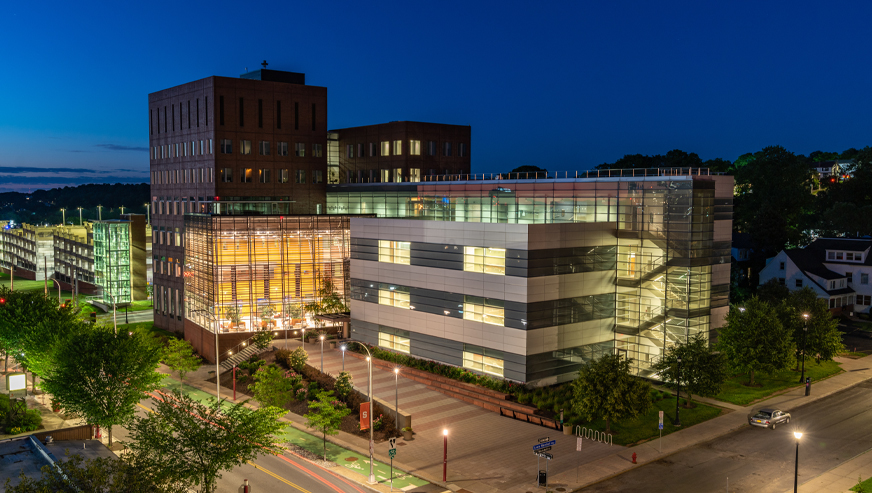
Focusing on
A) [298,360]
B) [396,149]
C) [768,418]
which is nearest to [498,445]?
[768,418]

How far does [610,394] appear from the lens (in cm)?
4284

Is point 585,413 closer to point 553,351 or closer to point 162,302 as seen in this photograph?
point 553,351

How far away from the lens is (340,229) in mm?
73938

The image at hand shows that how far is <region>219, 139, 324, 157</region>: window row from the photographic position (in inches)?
3083

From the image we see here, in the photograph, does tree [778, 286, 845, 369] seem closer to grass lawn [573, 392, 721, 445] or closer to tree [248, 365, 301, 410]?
grass lawn [573, 392, 721, 445]

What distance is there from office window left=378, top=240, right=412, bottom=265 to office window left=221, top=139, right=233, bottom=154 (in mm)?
25867

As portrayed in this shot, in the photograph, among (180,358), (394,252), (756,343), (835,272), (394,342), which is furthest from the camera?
(835,272)

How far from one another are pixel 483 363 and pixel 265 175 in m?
40.2

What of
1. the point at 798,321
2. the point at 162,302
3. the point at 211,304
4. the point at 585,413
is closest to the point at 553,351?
the point at 585,413

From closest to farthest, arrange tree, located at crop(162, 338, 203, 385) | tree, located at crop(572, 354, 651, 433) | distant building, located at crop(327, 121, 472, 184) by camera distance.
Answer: tree, located at crop(572, 354, 651, 433) < tree, located at crop(162, 338, 203, 385) < distant building, located at crop(327, 121, 472, 184)

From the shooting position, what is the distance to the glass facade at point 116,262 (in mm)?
108312

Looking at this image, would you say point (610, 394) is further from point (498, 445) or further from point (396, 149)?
point (396, 149)

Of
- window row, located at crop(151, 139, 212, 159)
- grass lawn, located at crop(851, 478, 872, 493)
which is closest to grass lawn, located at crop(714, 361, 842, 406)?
grass lawn, located at crop(851, 478, 872, 493)

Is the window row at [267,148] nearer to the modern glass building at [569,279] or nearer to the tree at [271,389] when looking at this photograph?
the modern glass building at [569,279]
